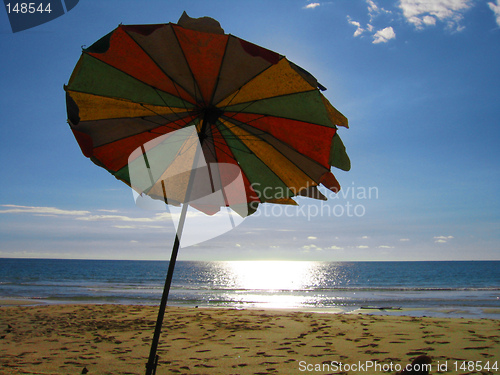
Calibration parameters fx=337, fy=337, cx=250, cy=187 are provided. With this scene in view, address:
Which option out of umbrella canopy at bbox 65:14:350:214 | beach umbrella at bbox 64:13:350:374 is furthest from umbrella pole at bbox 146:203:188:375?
umbrella canopy at bbox 65:14:350:214

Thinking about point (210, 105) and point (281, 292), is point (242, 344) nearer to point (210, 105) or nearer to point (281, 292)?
point (210, 105)

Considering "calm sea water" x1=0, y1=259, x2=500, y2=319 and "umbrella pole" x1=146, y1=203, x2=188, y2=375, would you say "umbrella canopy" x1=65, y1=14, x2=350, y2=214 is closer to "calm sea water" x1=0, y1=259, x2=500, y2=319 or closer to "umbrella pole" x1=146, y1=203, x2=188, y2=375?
"umbrella pole" x1=146, y1=203, x2=188, y2=375

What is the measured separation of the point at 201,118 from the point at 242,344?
17.2 feet

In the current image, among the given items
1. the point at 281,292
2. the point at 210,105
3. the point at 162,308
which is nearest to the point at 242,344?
the point at 162,308

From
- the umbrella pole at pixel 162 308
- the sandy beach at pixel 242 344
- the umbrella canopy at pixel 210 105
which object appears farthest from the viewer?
the sandy beach at pixel 242 344

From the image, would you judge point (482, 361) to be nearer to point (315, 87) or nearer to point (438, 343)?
point (438, 343)

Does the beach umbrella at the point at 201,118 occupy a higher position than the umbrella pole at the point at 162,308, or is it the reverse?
the beach umbrella at the point at 201,118

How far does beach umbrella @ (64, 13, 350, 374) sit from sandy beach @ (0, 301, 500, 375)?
311 centimetres

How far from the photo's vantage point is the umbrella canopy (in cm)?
239

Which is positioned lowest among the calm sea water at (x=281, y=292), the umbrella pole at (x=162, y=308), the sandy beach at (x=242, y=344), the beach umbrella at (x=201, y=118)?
the calm sea water at (x=281, y=292)

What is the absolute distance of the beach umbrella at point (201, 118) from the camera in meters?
2.41

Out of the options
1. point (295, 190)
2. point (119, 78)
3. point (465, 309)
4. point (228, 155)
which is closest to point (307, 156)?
point (295, 190)

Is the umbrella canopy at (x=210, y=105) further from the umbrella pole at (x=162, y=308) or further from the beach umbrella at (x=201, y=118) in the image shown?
the umbrella pole at (x=162, y=308)

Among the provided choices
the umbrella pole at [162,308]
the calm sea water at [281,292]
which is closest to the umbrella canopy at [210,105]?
the umbrella pole at [162,308]
